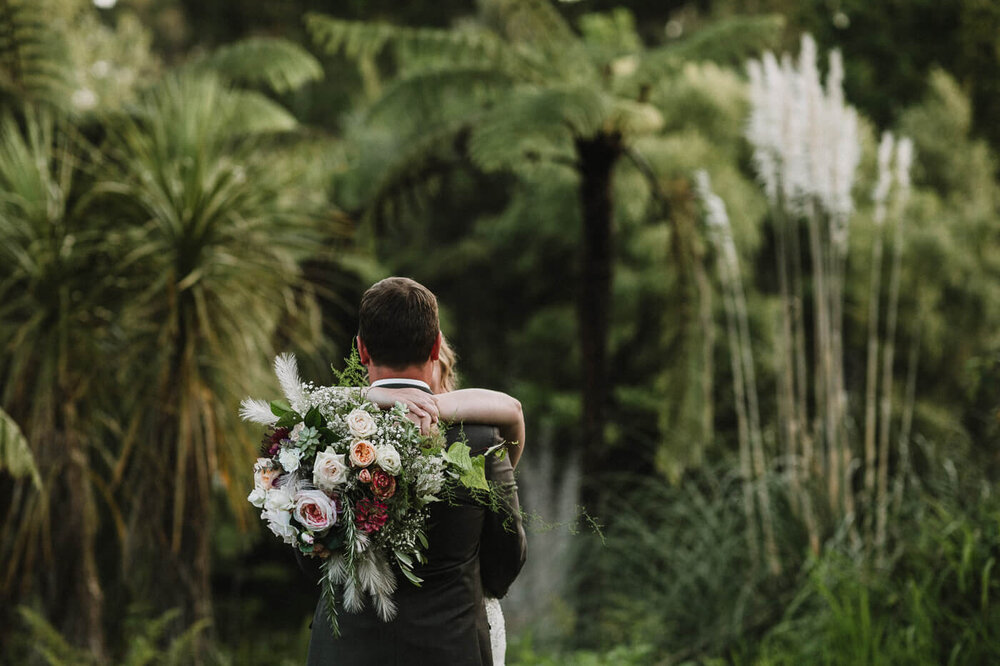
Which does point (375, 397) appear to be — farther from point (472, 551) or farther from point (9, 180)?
point (9, 180)

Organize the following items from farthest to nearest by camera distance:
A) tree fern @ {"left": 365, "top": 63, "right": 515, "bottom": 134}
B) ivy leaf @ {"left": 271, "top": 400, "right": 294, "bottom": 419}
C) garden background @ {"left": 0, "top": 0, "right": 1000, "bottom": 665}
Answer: tree fern @ {"left": 365, "top": 63, "right": 515, "bottom": 134} < garden background @ {"left": 0, "top": 0, "right": 1000, "bottom": 665} < ivy leaf @ {"left": 271, "top": 400, "right": 294, "bottom": 419}

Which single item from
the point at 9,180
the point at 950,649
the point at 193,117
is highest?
the point at 193,117

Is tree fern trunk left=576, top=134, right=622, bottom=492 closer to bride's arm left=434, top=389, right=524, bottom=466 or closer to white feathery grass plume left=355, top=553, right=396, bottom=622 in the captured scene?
bride's arm left=434, top=389, right=524, bottom=466

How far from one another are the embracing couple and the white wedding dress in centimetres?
17

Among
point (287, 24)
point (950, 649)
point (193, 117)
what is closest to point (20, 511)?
point (193, 117)

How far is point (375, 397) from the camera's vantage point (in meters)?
2.04

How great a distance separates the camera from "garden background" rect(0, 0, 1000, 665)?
15.7ft

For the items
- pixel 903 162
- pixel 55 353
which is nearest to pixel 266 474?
pixel 55 353

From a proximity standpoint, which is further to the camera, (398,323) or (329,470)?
(398,323)

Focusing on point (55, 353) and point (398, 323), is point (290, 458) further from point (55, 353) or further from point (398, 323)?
point (55, 353)

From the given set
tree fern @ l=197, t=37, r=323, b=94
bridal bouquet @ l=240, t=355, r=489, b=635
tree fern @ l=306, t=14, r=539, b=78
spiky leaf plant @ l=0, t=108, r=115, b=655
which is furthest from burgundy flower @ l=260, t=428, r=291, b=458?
tree fern @ l=197, t=37, r=323, b=94

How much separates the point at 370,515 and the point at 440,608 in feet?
1.02

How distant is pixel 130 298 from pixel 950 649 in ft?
14.6

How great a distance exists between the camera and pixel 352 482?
6.40ft
